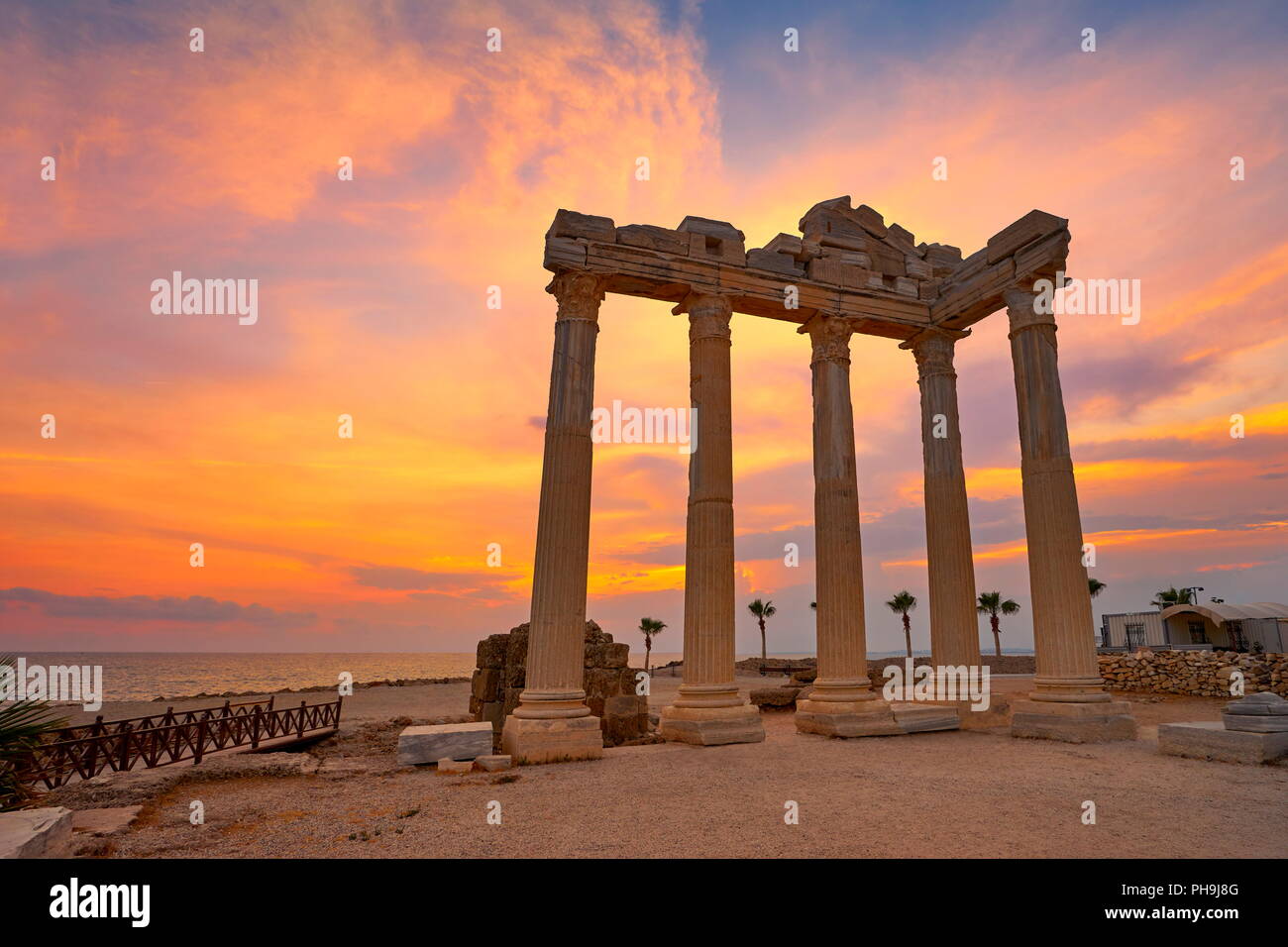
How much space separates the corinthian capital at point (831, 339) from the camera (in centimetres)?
1773

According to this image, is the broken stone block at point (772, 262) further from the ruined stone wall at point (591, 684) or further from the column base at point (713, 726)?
the ruined stone wall at point (591, 684)

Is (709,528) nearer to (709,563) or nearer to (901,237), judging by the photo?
(709,563)

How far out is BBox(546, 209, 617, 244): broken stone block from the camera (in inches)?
604

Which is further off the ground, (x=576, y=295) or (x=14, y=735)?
(x=576, y=295)

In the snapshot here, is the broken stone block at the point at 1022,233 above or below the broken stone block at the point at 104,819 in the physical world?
above

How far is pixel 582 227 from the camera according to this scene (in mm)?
15477

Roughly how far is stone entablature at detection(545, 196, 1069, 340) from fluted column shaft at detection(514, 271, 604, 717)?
1.17m

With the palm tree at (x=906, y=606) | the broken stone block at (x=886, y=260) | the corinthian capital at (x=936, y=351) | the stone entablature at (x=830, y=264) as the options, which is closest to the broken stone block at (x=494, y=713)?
the stone entablature at (x=830, y=264)

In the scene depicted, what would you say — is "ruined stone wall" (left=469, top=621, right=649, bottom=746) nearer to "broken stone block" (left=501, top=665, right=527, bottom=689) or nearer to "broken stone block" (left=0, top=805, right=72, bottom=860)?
"broken stone block" (left=501, top=665, right=527, bottom=689)

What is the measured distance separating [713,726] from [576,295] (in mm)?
9923

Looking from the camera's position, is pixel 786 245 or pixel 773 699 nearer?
pixel 786 245

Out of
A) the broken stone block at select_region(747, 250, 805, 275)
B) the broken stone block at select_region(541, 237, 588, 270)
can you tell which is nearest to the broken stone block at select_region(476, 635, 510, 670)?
the broken stone block at select_region(541, 237, 588, 270)

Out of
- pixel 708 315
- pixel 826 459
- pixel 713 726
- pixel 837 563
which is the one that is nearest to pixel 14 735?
pixel 713 726

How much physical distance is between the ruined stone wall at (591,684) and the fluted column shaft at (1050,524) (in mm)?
10064
